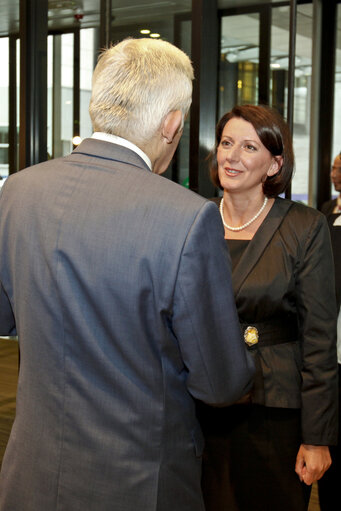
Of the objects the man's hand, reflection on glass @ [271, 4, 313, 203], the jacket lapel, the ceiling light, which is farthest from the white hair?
reflection on glass @ [271, 4, 313, 203]

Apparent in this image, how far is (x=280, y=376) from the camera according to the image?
2.02 meters

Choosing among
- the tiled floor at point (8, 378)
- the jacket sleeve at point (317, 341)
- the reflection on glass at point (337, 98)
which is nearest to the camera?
the jacket sleeve at point (317, 341)

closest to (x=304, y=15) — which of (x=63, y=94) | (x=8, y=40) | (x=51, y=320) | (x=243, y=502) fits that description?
(x=63, y=94)

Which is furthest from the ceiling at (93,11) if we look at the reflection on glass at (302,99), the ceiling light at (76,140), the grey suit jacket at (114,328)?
the reflection on glass at (302,99)

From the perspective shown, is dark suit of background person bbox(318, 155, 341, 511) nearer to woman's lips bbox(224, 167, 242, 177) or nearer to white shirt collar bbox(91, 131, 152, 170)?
woman's lips bbox(224, 167, 242, 177)

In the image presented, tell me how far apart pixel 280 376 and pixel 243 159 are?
0.72 m

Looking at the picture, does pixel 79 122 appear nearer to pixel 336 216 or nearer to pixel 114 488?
pixel 336 216

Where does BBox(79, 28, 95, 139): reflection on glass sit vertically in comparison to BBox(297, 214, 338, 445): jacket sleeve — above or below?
above

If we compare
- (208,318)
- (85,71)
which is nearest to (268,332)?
(208,318)

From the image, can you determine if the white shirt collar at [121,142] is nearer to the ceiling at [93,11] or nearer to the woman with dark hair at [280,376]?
the woman with dark hair at [280,376]

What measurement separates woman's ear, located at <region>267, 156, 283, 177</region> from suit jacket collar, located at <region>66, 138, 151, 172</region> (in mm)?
936

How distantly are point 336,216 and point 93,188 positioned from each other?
1639 millimetres

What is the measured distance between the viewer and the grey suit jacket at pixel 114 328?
1.26m

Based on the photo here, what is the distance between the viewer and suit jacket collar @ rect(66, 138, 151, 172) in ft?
4.44
